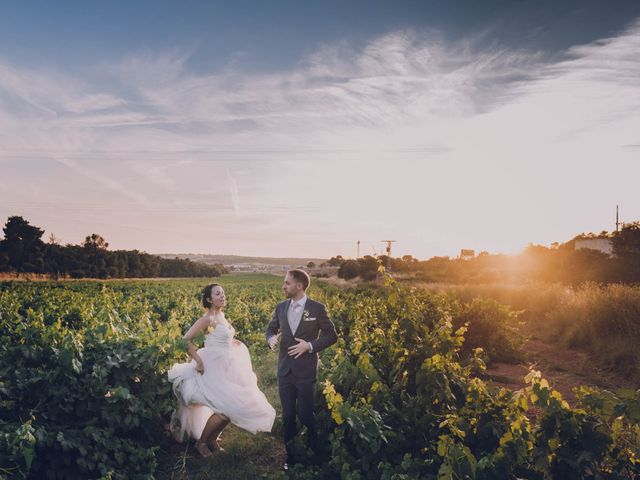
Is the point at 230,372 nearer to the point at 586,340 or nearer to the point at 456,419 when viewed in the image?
the point at 456,419

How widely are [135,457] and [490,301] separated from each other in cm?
1281

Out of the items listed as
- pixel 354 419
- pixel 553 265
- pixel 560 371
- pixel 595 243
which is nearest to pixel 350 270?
pixel 595 243

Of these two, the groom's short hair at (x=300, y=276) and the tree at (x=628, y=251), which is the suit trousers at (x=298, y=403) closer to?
the groom's short hair at (x=300, y=276)

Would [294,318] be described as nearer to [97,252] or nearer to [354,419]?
[354,419]

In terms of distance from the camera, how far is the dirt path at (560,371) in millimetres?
11805

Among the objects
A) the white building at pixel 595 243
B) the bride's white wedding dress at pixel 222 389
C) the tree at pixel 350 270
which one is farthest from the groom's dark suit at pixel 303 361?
the tree at pixel 350 270

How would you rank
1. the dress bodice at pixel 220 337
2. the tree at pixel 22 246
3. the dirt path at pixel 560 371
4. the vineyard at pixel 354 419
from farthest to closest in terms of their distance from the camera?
the tree at pixel 22 246
the dirt path at pixel 560 371
the dress bodice at pixel 220 337
the vineyard at pixel 354 419

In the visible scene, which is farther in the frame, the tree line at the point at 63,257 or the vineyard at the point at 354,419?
the tree line at the point at 63,257

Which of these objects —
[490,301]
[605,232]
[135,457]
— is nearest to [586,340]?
[490,301]

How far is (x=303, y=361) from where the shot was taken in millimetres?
5492

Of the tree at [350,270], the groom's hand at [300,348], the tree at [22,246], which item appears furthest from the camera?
the tree at [350,270]

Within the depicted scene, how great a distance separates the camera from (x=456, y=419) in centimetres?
466

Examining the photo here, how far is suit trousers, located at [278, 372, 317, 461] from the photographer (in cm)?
557

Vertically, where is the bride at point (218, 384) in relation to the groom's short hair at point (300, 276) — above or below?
below
